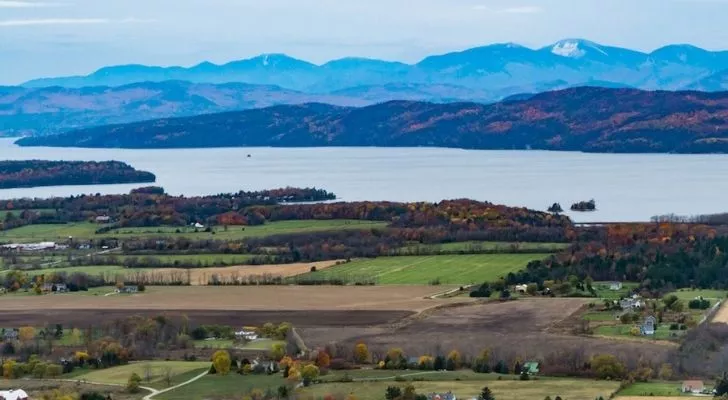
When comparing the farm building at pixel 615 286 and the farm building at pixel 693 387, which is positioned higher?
the farm building at pixel 615 286

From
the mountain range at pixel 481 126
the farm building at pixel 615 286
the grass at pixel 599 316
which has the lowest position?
the grass at pixel 599 316

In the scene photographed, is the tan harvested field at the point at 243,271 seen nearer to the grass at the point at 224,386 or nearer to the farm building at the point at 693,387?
the grass at the point at 224,386

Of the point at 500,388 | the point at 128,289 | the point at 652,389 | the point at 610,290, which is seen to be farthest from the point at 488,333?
the point at 128,289

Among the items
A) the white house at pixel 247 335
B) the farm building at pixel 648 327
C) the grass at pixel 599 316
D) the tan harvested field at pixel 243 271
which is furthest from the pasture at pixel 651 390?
the tan harvested field at pixel 243 271

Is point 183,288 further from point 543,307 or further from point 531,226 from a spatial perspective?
point 531,226

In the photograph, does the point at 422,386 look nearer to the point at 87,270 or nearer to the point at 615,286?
the point at 615,286

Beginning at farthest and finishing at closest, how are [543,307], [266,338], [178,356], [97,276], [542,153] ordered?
1. [542,153]
2. [97,276]
3. [543,307]
4. [266,338]
5. [178,356]

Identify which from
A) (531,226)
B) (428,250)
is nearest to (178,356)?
(428,250)
